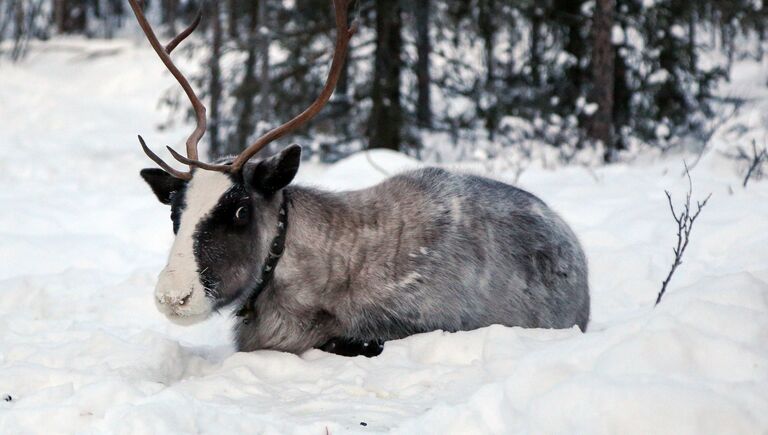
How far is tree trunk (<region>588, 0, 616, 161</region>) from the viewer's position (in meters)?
11.5

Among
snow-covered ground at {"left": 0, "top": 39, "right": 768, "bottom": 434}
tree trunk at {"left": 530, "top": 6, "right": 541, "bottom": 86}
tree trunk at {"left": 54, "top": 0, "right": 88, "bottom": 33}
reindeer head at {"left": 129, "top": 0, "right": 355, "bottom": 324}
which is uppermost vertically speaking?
tree trunk at {"left": 54, "top": 0, "right": 88, "bottom": 33}

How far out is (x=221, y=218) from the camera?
13.3ft

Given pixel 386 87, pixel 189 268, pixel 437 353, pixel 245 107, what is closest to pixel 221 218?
pixel 189 268

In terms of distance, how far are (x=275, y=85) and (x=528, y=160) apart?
155 inches

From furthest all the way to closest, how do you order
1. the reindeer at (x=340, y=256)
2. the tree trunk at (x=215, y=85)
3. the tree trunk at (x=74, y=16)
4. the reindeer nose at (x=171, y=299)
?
the tree trunk at (x=74, y=16) → the tree trunk at (x=215, y=85) → the reindeer at (x=340, y=256) → the reindeer nose at (x=171, y=299)

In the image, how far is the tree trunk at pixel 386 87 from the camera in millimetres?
12141

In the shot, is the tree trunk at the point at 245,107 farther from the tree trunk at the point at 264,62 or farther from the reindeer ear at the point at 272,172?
the reindeer ear at the point at 272,172

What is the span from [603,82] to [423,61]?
2656 millimetres

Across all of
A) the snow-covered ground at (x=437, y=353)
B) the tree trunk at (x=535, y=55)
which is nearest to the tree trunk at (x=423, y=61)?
the tree trunk at (x=535, y=55)

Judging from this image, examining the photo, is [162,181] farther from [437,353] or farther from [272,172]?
[437,353]

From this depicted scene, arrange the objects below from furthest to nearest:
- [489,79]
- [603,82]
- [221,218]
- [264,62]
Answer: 1. [489,79]
2. [264,62]
3. [603,82]
4. [221,218]

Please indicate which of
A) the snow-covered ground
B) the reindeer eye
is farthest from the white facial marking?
the snow-covered ground

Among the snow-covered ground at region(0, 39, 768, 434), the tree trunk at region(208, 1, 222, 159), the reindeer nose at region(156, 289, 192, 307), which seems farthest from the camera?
the tree trunk at region(208, 1, 222, 159)

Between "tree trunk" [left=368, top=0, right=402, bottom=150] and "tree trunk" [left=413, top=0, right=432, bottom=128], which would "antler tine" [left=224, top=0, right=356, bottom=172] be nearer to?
"tree trunk" [left=413, top=0, right=432, bottom=128]
